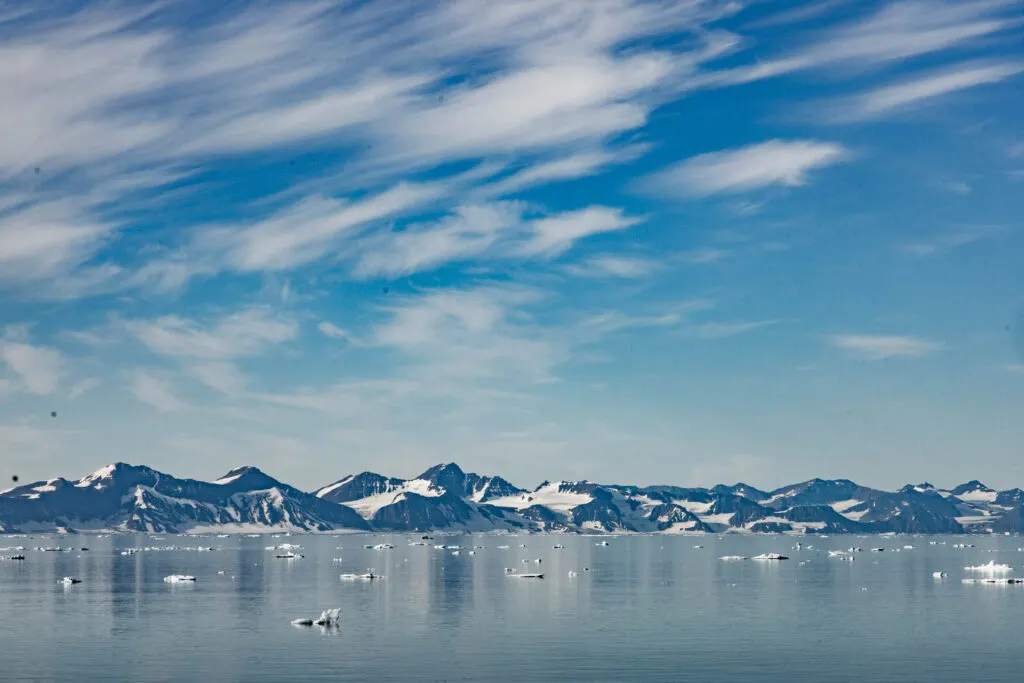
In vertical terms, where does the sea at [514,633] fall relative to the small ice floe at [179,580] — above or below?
above

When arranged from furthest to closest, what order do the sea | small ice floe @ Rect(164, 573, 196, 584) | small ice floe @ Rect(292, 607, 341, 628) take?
small ice floe @ Rect(164, 573, 196, 584), small ice floe @ Rect(292, 607, 341, 628), the sea

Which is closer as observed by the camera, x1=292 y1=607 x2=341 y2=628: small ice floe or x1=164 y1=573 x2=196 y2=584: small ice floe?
x1=292 y1=607 x2=341 y2=628: small ice floe

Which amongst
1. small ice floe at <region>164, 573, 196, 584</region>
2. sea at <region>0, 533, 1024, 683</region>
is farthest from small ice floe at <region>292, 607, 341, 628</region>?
small ice floe at <region>164, 573, 196, 584</region>

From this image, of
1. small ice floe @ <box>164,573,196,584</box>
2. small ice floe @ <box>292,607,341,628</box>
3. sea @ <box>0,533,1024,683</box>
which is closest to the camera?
sea @ <box>0,533,1024,683</box>

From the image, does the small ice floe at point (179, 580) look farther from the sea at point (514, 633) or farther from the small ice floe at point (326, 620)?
the small ice floe at point (326, 620)

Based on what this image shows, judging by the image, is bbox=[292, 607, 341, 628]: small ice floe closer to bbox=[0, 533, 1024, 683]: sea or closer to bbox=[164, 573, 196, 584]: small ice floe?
bbox=[0, 533, 1024, 683]: sea

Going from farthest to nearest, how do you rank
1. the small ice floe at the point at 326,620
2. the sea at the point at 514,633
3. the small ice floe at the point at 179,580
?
the small ice floe at the point at 179,580
the small ice floe at the point at 326,620
the sea at the point at 514,633

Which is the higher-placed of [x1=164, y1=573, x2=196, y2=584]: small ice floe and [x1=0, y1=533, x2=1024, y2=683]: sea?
[x1=0, y1=533, x2=1024, y2=683]: sea

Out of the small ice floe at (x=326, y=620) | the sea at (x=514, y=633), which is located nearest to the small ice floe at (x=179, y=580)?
the sea at (x=514, y=633)

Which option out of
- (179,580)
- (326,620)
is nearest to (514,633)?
(326,620)

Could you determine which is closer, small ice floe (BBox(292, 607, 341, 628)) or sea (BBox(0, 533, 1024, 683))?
sea (BBox(0, 533, 1024, 683))

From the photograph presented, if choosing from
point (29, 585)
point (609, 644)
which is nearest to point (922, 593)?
point (609, 644)

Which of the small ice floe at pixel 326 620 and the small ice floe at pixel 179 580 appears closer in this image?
the small ice floe at pixel 326 620

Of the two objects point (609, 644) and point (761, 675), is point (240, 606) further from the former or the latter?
point (761, 675)
